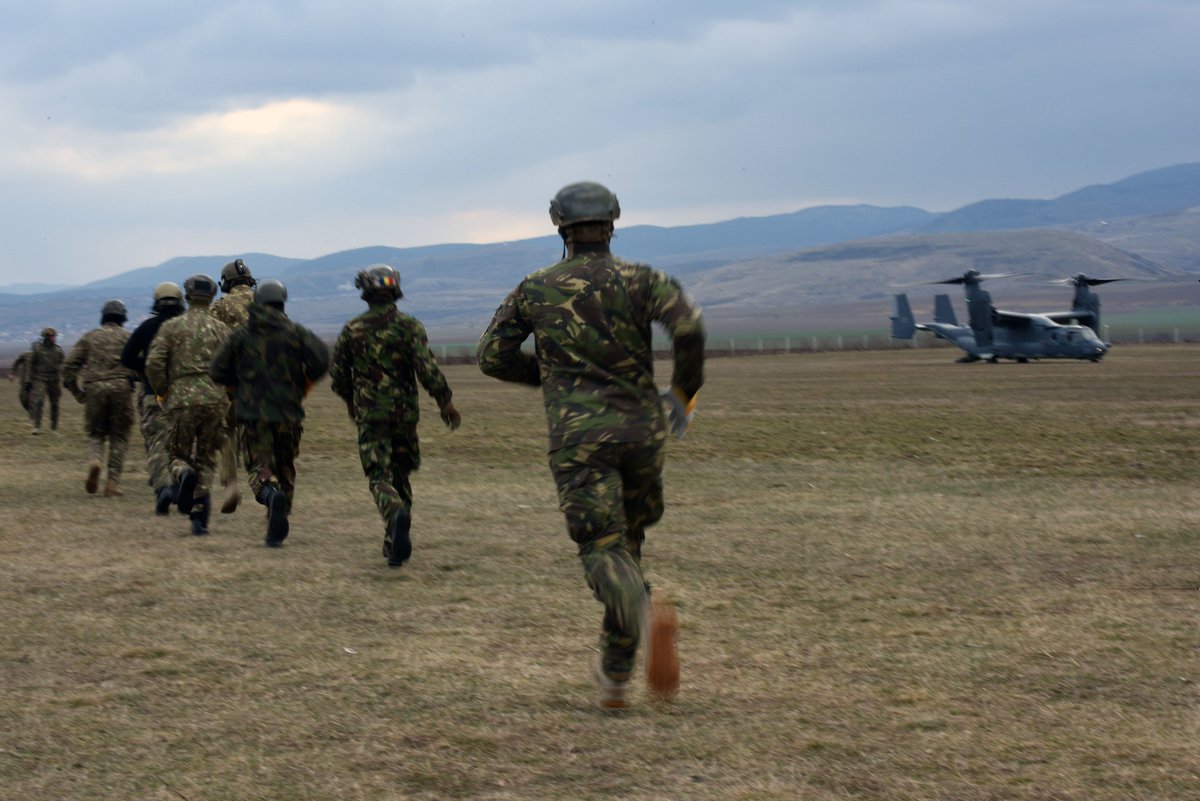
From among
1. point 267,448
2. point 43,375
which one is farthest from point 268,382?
point 43,375

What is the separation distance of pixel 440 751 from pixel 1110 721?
7.95 feet

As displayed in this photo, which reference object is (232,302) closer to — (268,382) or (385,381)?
(268,382)

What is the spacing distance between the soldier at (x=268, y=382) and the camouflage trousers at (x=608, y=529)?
469 cm

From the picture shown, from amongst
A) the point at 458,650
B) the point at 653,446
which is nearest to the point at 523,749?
the point at 653,446

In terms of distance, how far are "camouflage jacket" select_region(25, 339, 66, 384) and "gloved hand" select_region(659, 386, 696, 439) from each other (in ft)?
63.1

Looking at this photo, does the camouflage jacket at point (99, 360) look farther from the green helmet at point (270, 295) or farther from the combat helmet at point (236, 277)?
the green helmet at point (270, 295)

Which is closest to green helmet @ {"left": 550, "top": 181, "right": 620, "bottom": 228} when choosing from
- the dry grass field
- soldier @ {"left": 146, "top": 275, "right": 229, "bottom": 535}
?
the dry grass field

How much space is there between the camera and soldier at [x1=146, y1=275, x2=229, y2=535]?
10.8 meters

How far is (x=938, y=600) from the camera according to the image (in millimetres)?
7848

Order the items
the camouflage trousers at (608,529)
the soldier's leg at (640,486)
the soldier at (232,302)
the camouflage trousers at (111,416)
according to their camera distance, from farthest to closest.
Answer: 1. the camouflage trousers at (111,416)
2. the soldier at (232,302)
3. the soldier's leg at (640,486)
4. the camouflage trousers at (608,529)

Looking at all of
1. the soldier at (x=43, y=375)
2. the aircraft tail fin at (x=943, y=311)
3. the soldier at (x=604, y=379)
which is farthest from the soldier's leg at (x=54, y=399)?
the aircraft tail fin at (x=943, y=311)

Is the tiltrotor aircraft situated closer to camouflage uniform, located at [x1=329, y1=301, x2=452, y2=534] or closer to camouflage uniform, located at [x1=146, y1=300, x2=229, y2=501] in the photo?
camouflage uniform, located at [x1=146, y1=300, x2=229, y2=501]

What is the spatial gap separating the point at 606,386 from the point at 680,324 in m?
0.38

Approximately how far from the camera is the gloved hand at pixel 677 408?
558 cm
